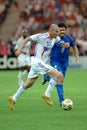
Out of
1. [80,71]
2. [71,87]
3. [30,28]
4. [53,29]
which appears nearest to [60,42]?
[53,29]

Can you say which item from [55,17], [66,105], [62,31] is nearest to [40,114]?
[66,105]

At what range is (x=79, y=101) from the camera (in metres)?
15.8

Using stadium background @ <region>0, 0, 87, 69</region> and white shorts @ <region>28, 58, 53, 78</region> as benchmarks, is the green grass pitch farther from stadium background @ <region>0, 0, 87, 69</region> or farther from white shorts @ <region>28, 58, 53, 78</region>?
stadium background @ <region>0, 0, 87, 69</region>

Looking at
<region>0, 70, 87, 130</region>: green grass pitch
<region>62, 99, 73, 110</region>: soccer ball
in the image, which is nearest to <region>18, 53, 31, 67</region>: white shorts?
<region>0, 70, 87, 130</region>: green grass pitch

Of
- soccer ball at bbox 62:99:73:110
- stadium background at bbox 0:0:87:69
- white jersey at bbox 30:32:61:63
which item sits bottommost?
stadium background at bbox 0:0:87:69

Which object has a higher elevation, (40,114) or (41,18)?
(40,114)

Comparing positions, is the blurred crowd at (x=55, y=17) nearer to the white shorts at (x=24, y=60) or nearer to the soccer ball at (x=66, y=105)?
the white shorts at (x=24, y=60)

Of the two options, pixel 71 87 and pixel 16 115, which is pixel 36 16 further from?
pixel 16 115

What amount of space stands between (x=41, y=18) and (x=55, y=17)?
30.0 inches

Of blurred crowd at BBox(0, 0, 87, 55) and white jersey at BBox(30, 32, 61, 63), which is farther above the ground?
white jersey at BBox(30, 32, 61, 63)

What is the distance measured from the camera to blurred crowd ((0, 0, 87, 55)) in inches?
1289

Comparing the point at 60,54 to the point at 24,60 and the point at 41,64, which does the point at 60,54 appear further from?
the point at 24,60

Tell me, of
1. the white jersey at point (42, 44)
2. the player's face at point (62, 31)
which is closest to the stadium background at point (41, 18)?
the player's face at point (62, 31)

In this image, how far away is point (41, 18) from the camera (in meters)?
33.3
